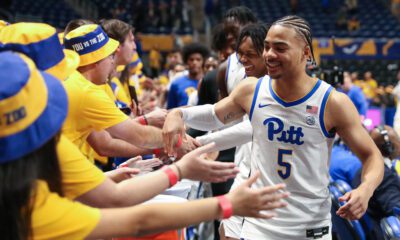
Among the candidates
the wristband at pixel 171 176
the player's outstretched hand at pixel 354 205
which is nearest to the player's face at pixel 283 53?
the player's outstretched hand at pixel 354 205

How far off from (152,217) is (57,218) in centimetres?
35

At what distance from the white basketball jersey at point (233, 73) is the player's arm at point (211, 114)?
102cm

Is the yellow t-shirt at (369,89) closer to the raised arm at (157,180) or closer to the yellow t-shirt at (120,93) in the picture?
the yellow t-shirt at (120,93)

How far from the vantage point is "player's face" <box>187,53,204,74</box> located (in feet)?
25.6

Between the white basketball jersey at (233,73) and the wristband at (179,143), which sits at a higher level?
the wristband at (179,143)

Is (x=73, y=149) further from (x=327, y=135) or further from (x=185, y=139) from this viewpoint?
(x=327, y=135)

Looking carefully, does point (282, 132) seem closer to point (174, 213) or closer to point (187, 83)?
point (174, 213)

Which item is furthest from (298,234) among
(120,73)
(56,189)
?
(120,73)

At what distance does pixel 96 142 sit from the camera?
12.1ft

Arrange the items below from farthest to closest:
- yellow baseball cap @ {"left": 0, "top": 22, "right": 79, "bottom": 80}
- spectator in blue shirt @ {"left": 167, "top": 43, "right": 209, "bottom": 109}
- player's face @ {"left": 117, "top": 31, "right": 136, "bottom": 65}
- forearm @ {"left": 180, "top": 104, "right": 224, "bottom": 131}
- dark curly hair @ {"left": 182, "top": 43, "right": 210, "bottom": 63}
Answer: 1. dark curly hair @ {"left": 182, "top": 43, "right": 210, "bottom": 63}
2. spectator in blue shirt @ {"left": 167, "top": 43, "right": 209, "bottom": 109}
3. player's face @ {"left": 117, "top": 31, "right": 136, "bottom": 65}
4. forearm @ {"left": 180, "top": 104, "right": 224, "bottom": 131}
5. yellow baseball cap @ {"left": 0, "top": 22, "right": 79, "bottom": 80}

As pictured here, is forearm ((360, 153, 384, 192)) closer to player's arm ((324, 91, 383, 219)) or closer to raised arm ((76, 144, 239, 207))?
player's arm ((324, 91, 383, 219))

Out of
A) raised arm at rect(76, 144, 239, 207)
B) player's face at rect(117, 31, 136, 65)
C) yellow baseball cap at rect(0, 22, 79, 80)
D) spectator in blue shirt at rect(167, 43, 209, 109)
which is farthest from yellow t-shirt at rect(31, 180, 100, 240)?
spectator in blue shirt at rect(167, 43, 209, 109)

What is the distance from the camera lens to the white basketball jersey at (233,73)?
456 centimetres

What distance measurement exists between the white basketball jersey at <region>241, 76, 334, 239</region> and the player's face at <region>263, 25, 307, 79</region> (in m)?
0.15
